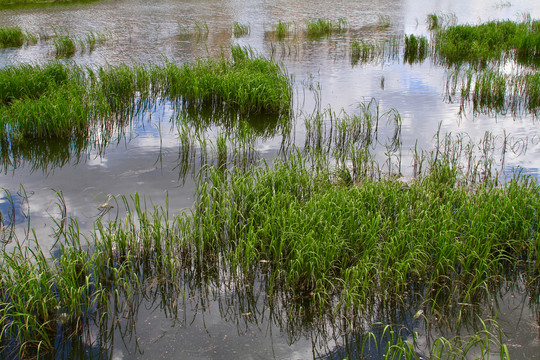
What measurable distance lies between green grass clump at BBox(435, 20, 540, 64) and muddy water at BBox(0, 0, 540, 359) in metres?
1.22

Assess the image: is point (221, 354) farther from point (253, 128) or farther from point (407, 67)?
point (407, 67)

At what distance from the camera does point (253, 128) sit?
319 inches

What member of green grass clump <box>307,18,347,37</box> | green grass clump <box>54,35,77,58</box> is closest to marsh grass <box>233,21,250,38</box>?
green grass clump <box>307,18,347,37</box>

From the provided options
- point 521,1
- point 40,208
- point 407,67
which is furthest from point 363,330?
point 521,1

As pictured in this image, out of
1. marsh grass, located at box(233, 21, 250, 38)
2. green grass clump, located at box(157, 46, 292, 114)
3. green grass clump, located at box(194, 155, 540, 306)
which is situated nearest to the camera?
green grass clump, located at box(194, 155, 540, 306)

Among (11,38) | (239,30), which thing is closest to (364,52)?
(239,30)

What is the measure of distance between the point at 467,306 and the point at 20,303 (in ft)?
10.9

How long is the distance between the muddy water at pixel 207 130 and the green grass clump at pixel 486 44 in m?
1.22

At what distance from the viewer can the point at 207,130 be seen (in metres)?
8.14

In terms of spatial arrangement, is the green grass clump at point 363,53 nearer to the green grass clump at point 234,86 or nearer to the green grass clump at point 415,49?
the green grass clump at point 415,49

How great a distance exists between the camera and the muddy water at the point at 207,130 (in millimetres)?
3648

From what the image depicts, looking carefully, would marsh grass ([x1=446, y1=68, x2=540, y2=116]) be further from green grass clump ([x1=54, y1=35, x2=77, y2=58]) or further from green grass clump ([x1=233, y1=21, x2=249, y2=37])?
green grass clump ([x1=54, y1=35, x2=77, y2=58])

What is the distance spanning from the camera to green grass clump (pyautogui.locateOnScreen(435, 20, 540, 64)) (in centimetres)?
1282

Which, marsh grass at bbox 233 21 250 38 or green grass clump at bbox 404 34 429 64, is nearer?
green grass clump at bbox 404 34 429 64
